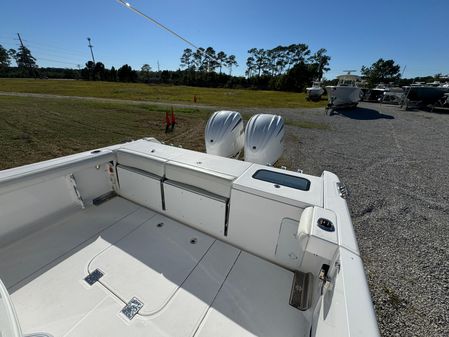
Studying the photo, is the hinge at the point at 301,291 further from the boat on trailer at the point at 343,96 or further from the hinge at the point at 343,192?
the boat on trailer at the point at 343,96

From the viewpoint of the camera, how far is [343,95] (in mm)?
12508

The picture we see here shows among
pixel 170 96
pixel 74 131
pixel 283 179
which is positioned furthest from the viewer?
pixel 170 96

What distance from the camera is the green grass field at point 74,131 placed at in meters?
4.89

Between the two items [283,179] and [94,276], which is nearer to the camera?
[94,276]

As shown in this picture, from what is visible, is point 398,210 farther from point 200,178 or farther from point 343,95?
point 343,95

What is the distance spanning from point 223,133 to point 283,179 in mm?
1271

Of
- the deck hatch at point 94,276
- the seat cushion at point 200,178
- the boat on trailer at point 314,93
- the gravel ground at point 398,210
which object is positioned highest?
the boat on trailer at point 314,93

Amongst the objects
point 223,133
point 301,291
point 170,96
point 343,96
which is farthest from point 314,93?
point 301,291

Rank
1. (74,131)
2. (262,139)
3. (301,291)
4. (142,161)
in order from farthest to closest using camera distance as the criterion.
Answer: (74,131) → (262,139) → (142,161) → (301,291)

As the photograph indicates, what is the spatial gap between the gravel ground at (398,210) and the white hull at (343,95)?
5.17m

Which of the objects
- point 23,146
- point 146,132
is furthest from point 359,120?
point 23,146

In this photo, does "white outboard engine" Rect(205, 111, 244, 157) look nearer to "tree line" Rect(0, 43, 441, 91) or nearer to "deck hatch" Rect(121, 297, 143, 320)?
"deck hatch" Rect(121, 297, 143, 320)

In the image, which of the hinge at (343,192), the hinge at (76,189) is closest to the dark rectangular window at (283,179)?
the hinge at (343,192)

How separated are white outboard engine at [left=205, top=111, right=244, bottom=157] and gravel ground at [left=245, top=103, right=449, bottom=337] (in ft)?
7.26
